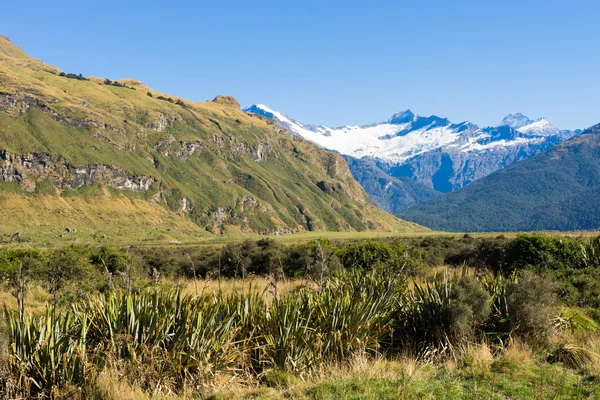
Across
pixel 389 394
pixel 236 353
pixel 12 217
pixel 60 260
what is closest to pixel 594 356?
pixel 389 394

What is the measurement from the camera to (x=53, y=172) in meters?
174

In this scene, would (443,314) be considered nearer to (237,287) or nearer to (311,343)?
(311,343)

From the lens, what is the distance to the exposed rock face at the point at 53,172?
163 m

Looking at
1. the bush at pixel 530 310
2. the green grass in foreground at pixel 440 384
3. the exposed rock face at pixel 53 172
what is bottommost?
the green grass in foreground at pixel 440 384

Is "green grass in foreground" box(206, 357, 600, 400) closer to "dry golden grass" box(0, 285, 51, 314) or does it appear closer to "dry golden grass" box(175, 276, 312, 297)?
"dry golden grass" box(175, 276, 312, 297)

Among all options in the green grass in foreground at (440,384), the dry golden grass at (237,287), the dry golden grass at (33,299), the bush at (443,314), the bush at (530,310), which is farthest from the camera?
the dry golden grass at (33,299)

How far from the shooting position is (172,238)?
167 metres

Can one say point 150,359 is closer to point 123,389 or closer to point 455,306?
point 123,389

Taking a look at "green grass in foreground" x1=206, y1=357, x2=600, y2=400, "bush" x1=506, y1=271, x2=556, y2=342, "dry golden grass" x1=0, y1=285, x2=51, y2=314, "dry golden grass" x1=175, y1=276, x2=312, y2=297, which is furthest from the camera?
"dry golden grass" x1=0, y1=285, x2=51, y2=314

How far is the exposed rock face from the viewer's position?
6427 inches

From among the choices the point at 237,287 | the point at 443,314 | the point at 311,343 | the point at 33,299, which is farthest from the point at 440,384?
the point at 33,299

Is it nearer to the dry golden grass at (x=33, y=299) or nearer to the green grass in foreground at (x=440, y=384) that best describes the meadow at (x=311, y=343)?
the green grass in foreground at (x=440, y=384)

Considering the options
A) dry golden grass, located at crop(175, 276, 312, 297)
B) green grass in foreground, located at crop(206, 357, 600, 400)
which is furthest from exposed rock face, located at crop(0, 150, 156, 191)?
green grass in foreground, located at crop(206, 357, 600, 400)

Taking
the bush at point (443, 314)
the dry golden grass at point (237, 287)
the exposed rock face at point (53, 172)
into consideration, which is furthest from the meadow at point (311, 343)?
the exposed rock face at point (53, 172)
